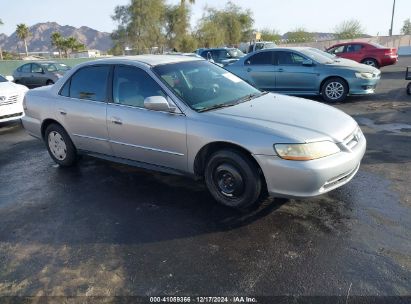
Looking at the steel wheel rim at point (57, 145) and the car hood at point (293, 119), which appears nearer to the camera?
the car hood at point (293, 119)

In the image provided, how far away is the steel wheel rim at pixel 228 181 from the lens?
12.2 feet

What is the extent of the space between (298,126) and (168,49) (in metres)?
47.6

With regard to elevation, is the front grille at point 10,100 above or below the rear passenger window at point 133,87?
below

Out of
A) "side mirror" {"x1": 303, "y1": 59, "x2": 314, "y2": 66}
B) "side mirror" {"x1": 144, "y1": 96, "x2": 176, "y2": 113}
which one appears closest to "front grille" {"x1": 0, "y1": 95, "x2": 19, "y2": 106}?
"side mirror" {"x1": 144, "y1": 96, "x2": 176, "y2": 113}

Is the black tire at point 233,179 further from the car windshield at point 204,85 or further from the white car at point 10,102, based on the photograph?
the white car at point 10,102

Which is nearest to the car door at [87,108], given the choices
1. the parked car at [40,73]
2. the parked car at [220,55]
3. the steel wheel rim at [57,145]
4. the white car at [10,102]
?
the steel wheel rim at [57,145]

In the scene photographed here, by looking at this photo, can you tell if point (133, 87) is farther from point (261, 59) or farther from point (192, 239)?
point (261, 59)

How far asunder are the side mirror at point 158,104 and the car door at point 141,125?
0.27 feet

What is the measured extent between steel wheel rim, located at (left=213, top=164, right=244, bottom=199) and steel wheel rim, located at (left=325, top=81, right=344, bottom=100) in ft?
23.0

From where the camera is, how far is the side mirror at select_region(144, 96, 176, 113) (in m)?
3.93

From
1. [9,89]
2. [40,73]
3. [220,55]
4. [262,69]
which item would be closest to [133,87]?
[9,89]

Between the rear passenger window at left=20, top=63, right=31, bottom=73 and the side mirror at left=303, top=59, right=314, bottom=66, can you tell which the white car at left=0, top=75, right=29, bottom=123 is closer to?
the side mirror at left=303, top=59, right=314, bottom=66

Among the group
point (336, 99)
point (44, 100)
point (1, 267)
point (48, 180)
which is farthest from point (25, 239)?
point (336, 99)

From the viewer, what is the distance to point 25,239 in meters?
3.58
